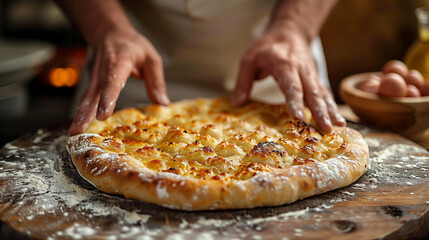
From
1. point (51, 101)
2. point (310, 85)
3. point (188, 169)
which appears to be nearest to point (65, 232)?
point (188, 169)

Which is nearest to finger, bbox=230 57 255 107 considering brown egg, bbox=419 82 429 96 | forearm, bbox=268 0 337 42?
forearm, bbox=268 0 337 42

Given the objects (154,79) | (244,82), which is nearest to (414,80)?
(244,82)

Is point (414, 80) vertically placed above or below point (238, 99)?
above

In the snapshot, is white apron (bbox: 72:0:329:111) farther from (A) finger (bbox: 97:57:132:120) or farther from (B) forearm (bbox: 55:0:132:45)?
(A) finger (bbox: 97:57:132:120)

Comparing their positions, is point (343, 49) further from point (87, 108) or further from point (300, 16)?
→ point (87, 108)

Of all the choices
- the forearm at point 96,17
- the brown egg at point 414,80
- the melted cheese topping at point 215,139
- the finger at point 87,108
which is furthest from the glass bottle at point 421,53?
the finger at point 87,108

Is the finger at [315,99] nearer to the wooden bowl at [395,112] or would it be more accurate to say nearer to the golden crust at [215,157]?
the golden crust at [215,157]

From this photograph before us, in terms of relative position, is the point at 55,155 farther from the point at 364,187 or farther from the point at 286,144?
the point at 364,187
